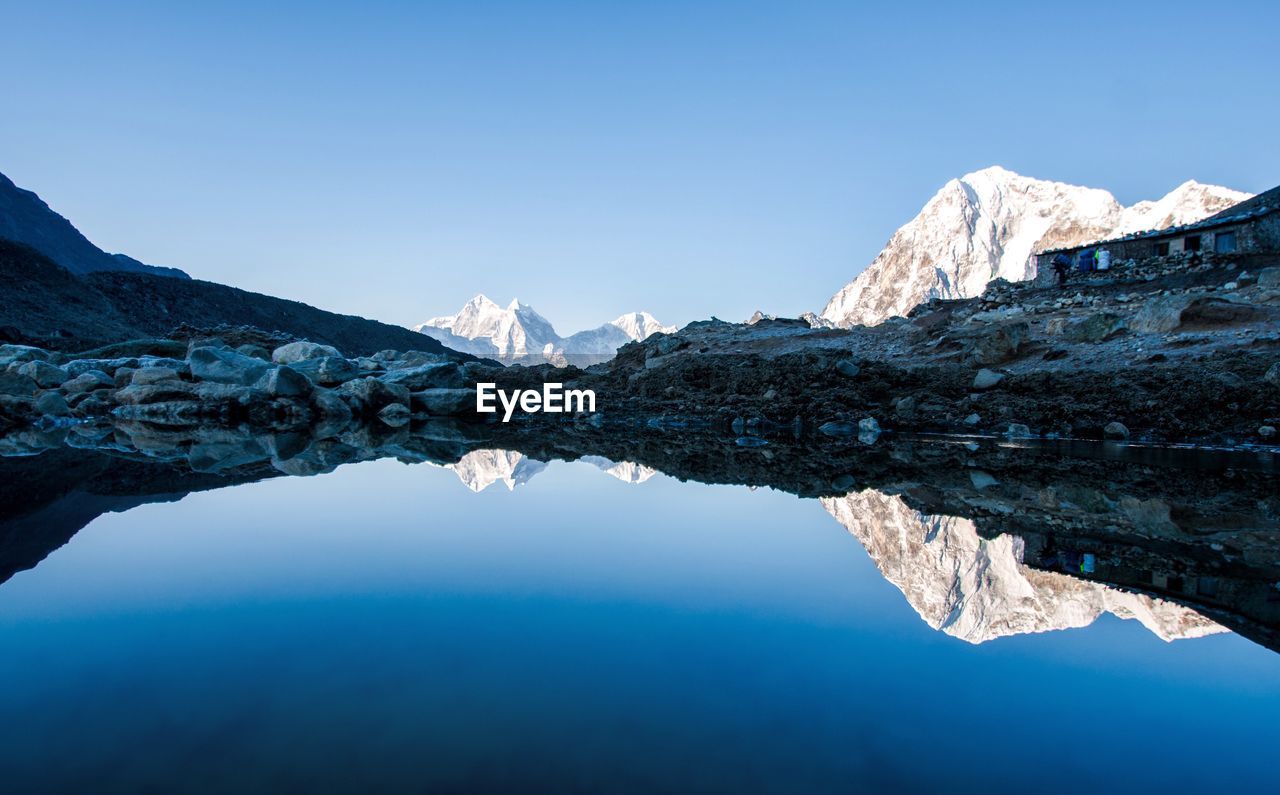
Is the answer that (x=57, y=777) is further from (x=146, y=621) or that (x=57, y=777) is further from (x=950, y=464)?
(x=950, y=464)

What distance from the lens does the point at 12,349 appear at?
25719 millimetres

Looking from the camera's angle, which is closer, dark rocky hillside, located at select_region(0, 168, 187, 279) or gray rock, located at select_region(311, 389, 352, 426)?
gray rock, located at select_region(311, 389, 352, 426)

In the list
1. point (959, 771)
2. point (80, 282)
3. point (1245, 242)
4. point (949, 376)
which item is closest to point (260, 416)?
point (949, 376)

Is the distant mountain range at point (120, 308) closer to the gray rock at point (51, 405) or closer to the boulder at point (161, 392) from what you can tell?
the gray rock at point (51, 405)

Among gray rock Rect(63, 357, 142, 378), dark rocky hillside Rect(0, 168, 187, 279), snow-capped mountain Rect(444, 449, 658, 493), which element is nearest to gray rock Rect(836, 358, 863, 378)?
snow-capped mountain Rect(444, 449, 658, 493)

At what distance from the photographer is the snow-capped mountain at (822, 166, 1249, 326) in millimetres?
143250

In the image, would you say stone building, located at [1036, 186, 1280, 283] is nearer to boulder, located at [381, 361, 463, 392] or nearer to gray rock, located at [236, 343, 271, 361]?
boulder, located at [381, 361, 463, 392]

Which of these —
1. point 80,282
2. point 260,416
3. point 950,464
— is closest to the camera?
point 950,464

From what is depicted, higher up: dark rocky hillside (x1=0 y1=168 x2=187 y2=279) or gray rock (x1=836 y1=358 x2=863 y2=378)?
dark rocky hillside (x1=0 y1=168 x2=187 y2=279)

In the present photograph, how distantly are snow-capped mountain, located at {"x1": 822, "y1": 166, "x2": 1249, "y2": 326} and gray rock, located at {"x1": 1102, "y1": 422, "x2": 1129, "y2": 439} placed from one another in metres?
139

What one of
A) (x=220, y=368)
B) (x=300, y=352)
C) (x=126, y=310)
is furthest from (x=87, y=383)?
(x=126, y=310)

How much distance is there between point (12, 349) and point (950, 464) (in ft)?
101

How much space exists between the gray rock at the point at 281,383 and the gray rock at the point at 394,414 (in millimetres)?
2312

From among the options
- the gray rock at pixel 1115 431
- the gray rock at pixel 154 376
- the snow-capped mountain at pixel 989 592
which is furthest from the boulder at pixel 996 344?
the gray rock at pixel 154 376
